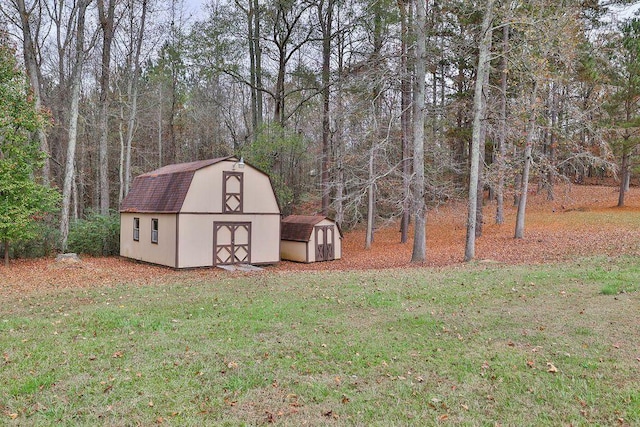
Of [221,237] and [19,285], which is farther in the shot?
[221,237]

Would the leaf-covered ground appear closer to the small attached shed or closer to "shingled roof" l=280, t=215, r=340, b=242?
the small attached shed

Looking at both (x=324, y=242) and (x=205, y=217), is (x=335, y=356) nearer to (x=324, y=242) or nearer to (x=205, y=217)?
(x=205, y=217)

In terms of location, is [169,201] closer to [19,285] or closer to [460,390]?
[19,285]

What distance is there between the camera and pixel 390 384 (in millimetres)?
4512

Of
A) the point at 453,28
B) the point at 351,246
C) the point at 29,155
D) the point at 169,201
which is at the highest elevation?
the point at 453,28

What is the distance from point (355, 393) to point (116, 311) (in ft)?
16.7

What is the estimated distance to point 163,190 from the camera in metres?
16.2

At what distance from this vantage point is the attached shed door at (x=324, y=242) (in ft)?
59.1

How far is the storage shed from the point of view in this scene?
15.1 meters

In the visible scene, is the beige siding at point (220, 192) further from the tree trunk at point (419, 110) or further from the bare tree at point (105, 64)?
the bare tree at point (105, 64)

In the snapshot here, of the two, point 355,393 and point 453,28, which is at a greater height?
point 453,28

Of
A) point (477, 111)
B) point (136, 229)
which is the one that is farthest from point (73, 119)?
point (477, 111)

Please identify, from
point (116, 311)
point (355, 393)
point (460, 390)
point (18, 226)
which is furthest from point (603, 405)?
point (18, 226)

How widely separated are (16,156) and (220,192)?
6465 mm
